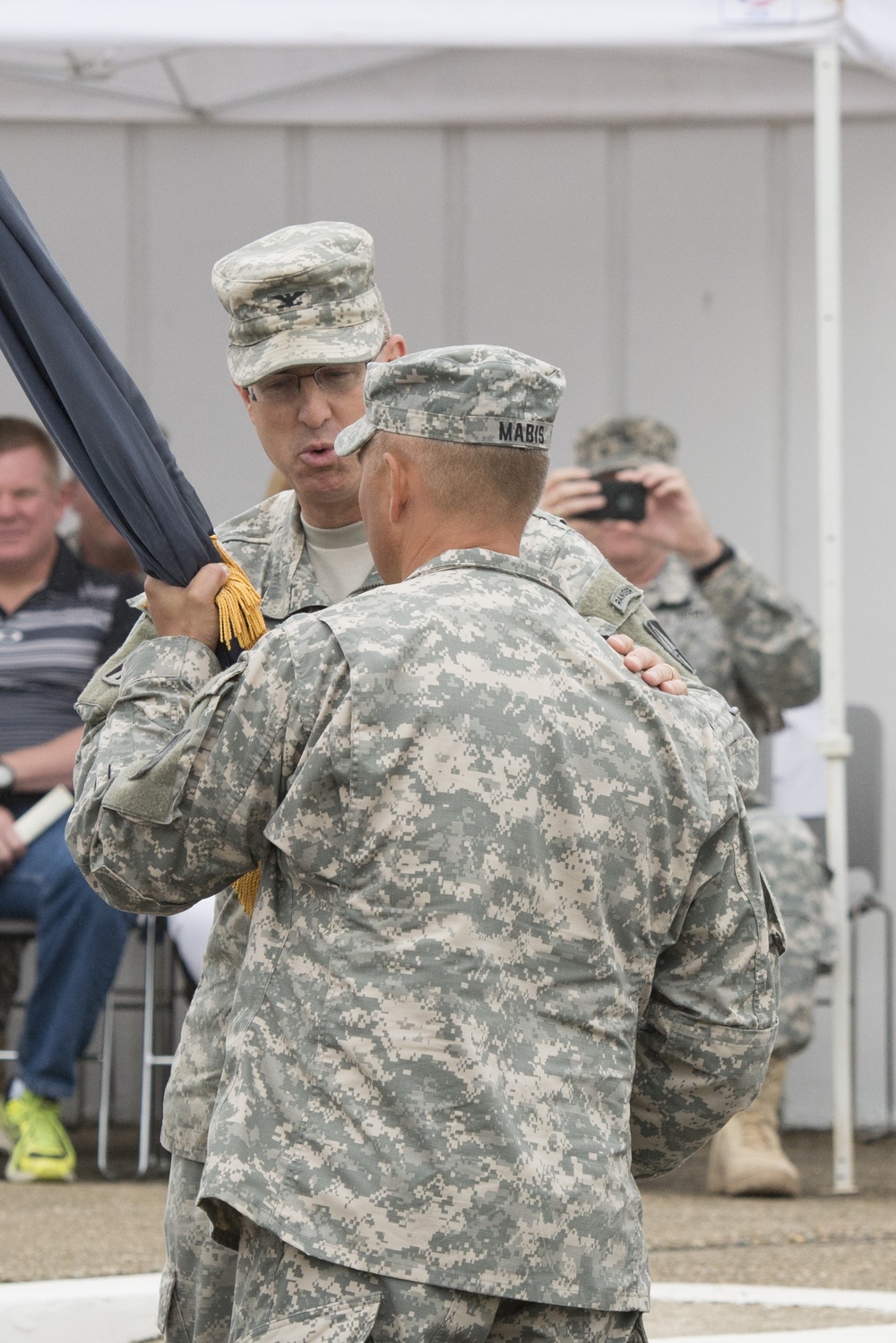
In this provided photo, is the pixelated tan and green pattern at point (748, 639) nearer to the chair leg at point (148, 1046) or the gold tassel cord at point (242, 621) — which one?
the chair leg at point (148, 1046)

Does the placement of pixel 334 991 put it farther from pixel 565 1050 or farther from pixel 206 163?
pixel 206 163

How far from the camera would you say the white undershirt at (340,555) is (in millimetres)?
2402

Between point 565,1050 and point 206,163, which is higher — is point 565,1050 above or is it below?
below

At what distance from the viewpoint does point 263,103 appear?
646 centimetres

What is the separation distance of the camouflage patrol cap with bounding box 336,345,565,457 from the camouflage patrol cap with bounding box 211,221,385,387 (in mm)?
484

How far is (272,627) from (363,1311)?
0.86m

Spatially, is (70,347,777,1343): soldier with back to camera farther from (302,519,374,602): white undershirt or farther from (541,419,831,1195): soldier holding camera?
(541,419,831,1195): soldier holding camera

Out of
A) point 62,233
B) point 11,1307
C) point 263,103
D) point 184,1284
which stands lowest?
point 11,1307

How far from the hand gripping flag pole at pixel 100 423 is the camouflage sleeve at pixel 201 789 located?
26 cm

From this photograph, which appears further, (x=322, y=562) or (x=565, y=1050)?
(x=322, y=562)

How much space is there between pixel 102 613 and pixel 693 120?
272 centimetres

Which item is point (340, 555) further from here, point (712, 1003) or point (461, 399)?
point (712, 1003)

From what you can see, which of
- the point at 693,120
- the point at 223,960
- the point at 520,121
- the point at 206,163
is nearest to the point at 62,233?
the point at 206,163

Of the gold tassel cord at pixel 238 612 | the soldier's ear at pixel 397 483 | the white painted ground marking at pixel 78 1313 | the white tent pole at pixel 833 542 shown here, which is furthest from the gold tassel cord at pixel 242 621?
the white tent pole at pixel 833 542
